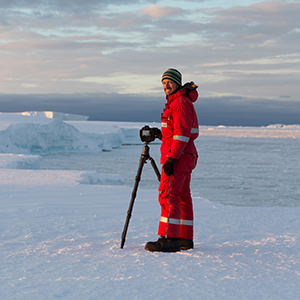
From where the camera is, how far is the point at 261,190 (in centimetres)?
1038

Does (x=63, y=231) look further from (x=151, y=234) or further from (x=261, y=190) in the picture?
(x=261, y=190)

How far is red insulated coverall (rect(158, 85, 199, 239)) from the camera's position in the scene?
2771 mm

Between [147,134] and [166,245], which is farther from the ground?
[147,134]

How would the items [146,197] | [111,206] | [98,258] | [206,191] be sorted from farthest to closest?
[206,191] → [146,197] → [111,206] → [98,258]

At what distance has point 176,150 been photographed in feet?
9.04

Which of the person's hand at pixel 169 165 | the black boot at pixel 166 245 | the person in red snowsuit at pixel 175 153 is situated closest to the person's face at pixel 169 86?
the person in red snowsuit at pixel 175 153

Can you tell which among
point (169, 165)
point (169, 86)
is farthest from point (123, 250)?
point (169, 86)

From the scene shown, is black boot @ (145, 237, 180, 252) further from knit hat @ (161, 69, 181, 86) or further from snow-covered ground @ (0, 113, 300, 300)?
knit hat @ (161, 69, 181, 86)

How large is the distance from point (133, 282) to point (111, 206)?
276 centimetres

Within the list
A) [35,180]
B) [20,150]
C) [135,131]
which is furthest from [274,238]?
[135,131]

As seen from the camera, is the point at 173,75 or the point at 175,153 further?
the point at 173,75

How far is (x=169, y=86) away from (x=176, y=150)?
552 millimetres

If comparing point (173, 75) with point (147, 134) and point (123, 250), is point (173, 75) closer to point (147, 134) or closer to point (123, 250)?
point (147, 134)

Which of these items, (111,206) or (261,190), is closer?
(111,206)
